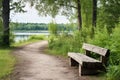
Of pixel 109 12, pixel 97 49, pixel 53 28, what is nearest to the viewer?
pixel 97 49

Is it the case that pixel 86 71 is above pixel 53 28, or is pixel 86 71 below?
below

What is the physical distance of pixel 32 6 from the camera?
32.6 m

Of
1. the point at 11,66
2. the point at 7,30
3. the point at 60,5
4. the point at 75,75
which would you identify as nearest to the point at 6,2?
the point at 7,30

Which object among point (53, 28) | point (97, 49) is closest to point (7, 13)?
point (53, 28)

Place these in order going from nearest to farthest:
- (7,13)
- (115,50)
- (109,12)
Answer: (115,50) → (7,13) → (109,12)

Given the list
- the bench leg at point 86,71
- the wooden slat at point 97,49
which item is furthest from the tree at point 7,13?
the bench leg at point 86,71

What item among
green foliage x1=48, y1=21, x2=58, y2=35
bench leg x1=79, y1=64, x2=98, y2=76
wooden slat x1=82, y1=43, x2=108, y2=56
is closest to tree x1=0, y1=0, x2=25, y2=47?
green foliage x1=48, y1=21, x2=58, y2=35

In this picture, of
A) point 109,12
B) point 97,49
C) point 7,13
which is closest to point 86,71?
point 97,49

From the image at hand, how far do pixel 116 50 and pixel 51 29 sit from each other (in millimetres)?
27639

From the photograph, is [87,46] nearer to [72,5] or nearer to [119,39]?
[119,39]

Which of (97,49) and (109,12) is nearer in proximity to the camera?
(97,49)

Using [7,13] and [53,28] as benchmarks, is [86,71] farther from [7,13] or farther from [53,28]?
[53,28]

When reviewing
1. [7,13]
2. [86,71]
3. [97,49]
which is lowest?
[86,71]

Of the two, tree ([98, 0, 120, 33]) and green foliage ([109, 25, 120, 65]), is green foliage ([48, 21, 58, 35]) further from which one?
green foliage ([109, 25, 120, 65])
